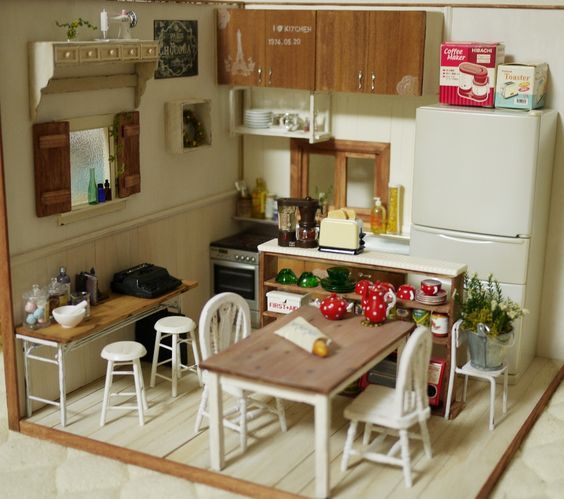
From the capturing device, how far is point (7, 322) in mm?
5664

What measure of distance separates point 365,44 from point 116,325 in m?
2.79

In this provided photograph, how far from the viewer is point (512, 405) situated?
20.2ft

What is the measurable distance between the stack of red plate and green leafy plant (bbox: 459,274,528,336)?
131mm

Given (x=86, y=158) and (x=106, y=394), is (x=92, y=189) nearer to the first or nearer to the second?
(x=86, y=158)

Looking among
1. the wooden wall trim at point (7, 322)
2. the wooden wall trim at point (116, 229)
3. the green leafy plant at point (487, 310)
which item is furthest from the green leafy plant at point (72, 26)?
the green leafy plant at point (487, 310)

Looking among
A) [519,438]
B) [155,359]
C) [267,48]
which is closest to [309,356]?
[519,438]

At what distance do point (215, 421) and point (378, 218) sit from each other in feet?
9.55

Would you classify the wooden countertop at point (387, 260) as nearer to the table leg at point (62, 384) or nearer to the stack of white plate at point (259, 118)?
the table leg at point (62, 384)

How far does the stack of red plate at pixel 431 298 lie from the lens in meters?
5.79

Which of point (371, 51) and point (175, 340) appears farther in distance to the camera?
point (371, 51)

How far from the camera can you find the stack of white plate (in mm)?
7668

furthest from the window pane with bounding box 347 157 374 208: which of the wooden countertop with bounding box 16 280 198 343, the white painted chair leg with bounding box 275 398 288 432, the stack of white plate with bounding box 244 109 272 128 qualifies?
the white painted chair leg with bounding box 275 398 288 432

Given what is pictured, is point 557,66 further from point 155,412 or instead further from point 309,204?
point 155,412

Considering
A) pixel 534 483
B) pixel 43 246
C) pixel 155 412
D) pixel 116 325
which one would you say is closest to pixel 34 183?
pixel 43 246
